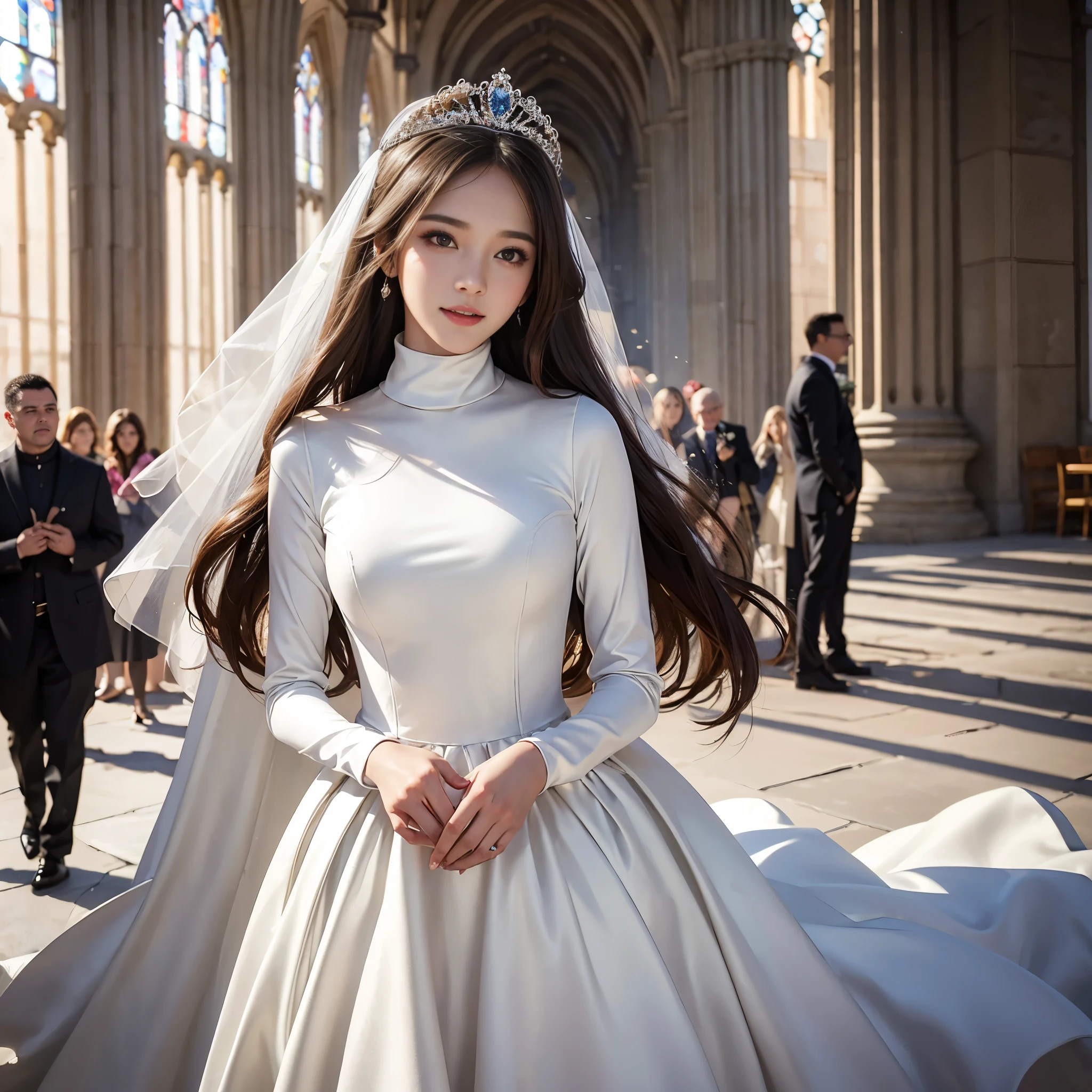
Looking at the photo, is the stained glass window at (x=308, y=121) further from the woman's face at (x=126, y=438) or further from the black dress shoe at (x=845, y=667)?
the black dress shoe at (x=845, y=667)

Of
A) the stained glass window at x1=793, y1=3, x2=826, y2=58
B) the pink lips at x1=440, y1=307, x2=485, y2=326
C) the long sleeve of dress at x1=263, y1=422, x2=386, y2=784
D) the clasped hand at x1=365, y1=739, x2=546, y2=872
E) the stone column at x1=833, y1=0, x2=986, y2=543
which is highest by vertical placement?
the stained glass window at x1=793, y1=3, x2=826, y2=58

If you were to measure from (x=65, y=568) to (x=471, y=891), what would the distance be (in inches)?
110

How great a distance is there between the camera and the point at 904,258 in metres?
11.6

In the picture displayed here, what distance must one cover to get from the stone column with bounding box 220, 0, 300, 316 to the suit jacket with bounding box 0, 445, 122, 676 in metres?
11.4

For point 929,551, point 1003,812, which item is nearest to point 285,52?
point 929,551

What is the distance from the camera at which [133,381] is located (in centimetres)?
1147

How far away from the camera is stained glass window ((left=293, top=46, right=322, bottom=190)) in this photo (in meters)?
19.1

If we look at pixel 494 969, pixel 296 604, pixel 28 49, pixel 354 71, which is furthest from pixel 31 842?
pixel 354 71

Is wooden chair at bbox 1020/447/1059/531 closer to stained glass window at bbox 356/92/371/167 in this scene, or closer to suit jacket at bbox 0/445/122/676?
suit jacket at bbox 0/445/122/676

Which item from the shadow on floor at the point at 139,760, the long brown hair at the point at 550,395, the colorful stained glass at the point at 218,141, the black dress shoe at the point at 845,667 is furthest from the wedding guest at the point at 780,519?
the colorful stained glass at the point at 218,141

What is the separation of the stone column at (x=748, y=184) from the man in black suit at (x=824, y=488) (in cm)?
1063

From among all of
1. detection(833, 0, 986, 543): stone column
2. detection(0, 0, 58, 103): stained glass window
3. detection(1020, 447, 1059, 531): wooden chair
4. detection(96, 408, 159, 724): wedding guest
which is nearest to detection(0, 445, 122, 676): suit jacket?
detection(96, 408, 159, 724): wedding guest

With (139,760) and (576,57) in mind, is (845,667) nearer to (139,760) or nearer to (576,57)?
(139,760)

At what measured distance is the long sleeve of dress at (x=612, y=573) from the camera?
1500 mm
